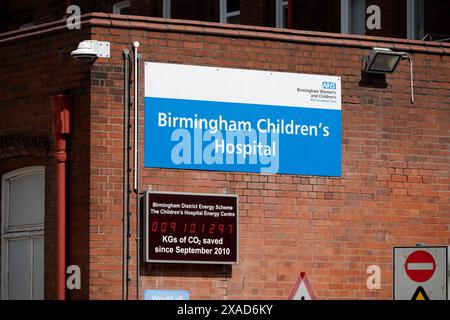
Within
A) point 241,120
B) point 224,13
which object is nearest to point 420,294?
point 241,120

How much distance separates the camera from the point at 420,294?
50.9 feet

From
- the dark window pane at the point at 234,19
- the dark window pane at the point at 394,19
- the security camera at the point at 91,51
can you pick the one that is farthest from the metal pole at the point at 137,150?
the dark window pane at the point at 234,19

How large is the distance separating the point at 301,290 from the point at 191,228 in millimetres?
1750

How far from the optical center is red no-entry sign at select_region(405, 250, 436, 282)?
613 inches

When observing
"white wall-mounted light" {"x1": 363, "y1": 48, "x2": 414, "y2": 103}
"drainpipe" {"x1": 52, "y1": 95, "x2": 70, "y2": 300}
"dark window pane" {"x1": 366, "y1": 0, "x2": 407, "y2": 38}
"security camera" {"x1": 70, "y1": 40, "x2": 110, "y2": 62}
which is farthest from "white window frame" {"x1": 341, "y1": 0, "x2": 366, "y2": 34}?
"drainpipe" {"x1": 52, "y1": 95, "x2": 70, "y2": 300}

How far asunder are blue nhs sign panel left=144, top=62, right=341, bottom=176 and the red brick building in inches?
6.1

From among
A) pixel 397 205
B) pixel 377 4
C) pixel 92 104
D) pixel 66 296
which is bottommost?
pixel 66 296

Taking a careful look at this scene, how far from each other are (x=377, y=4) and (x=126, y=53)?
771cm

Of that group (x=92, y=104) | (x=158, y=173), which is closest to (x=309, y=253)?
(x=158, y=173)

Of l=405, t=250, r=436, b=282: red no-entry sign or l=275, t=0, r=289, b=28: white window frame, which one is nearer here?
l=405, t=250, r=436, b=282: red no-entry sign

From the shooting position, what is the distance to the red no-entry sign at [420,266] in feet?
51.1

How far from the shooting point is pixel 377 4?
24844 millimetres

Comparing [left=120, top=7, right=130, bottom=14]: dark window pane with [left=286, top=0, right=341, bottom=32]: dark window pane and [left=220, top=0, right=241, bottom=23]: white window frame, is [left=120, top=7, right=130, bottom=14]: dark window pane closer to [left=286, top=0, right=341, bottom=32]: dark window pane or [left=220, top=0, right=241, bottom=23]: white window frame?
[left=220, top=0, right=241, bottom=23]: white window frame

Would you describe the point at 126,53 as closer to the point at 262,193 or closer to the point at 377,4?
the point at 262,193
